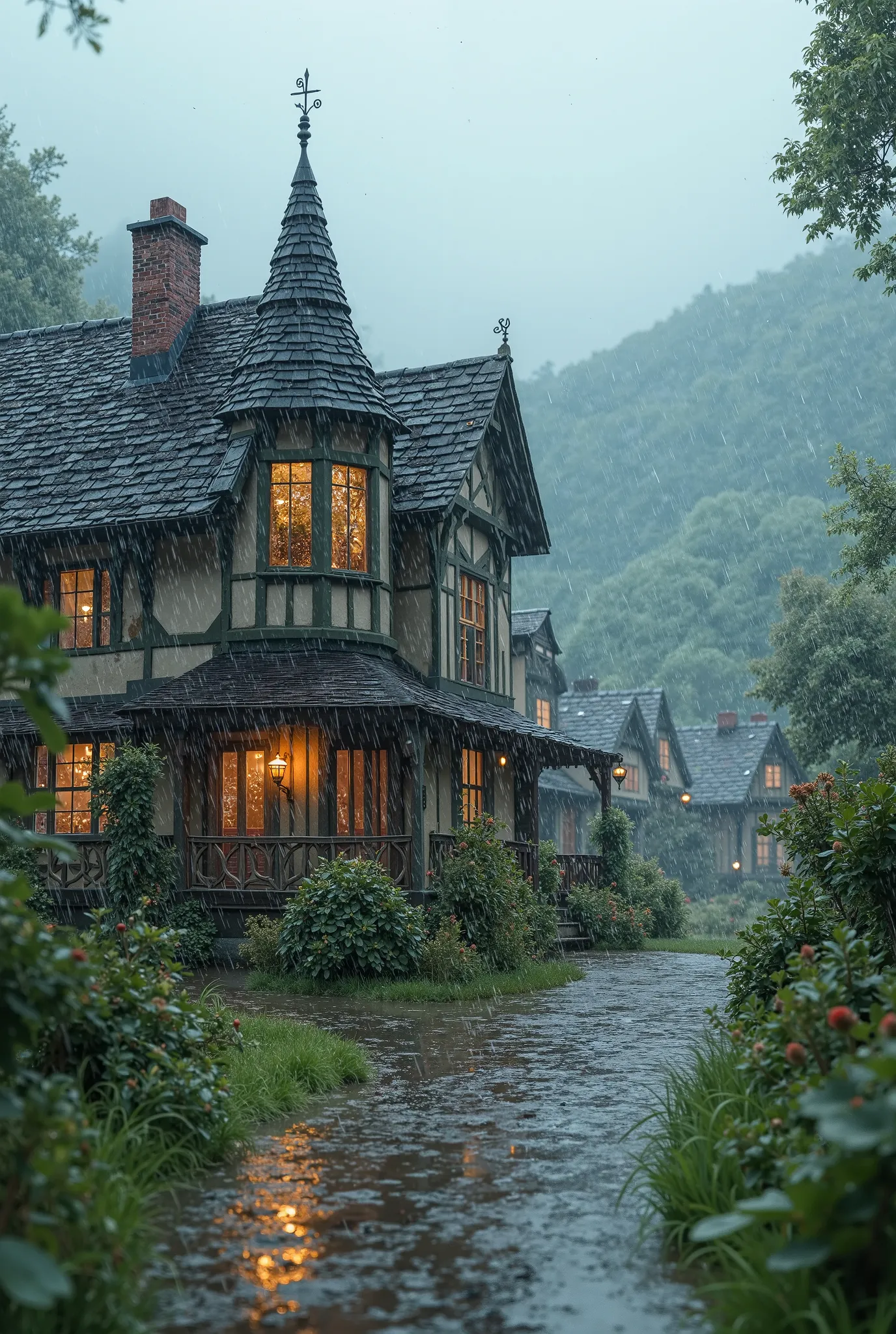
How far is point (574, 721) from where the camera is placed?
2018 inches

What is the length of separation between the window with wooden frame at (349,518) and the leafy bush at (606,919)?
7.80m

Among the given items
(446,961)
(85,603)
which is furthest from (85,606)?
(446,961)

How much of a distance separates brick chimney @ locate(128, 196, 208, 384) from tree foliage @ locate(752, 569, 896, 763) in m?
18.4

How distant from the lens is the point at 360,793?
20594 mm

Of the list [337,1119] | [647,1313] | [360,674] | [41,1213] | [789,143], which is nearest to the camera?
[41,1213]

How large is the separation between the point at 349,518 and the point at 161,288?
6702mm

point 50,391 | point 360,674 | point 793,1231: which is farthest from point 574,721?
point 793,1231

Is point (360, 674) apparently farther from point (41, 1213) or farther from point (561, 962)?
point (41, 1213)

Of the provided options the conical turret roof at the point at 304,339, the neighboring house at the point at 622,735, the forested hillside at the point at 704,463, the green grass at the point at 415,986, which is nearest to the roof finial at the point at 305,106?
the conical turret roof at the point at 304,339

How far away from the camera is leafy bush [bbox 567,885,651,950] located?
24.9m

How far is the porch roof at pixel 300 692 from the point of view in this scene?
61.0 ft

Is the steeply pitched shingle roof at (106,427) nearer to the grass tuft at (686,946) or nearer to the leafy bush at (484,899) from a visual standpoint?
the leafy bush at (484,899)

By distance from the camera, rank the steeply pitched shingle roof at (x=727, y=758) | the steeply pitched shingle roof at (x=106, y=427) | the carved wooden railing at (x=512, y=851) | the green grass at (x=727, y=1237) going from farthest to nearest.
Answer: the steeply pitched shingle roof at (x=727, y=758) → the steeply pitched shingle roof at (x=106, y=427) → the carved wooden railing at (x=512, y=851) → the green grass at (x=727, y=1237)

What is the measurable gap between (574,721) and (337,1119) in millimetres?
43400
